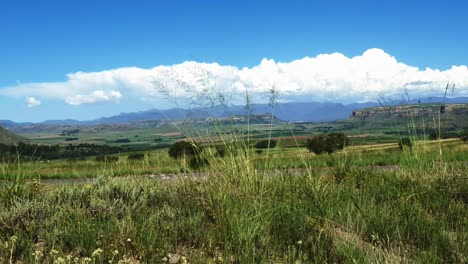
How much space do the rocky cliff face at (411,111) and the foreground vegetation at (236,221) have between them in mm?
2784

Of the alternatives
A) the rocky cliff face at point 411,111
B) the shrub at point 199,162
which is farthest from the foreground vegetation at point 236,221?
the rocky cliff face at point 411,111

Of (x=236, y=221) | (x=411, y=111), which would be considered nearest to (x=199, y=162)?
(x=236, y=221)

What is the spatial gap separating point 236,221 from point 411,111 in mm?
6994

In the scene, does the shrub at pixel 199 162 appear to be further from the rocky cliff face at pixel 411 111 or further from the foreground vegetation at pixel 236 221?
the rocky cliff face at pixel 411 111

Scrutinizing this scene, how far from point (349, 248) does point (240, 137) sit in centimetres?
376

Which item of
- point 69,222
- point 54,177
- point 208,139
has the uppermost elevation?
point 208,139

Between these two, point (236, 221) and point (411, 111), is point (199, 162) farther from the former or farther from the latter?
point (411, 111)

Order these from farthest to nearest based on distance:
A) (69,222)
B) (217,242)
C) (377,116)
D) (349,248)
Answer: (377,116), (69,222), (217,242), (349,248)

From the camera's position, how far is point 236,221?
460cm

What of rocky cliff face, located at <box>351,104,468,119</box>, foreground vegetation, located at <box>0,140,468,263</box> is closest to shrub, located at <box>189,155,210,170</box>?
foreground vegetation, located at <box>0,140,468,263</box>

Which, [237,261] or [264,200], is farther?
[264,200]

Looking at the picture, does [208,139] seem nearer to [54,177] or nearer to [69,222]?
[69,222]

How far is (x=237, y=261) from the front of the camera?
13.7 feet

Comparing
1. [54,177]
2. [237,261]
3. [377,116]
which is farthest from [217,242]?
Result: [54,177]
